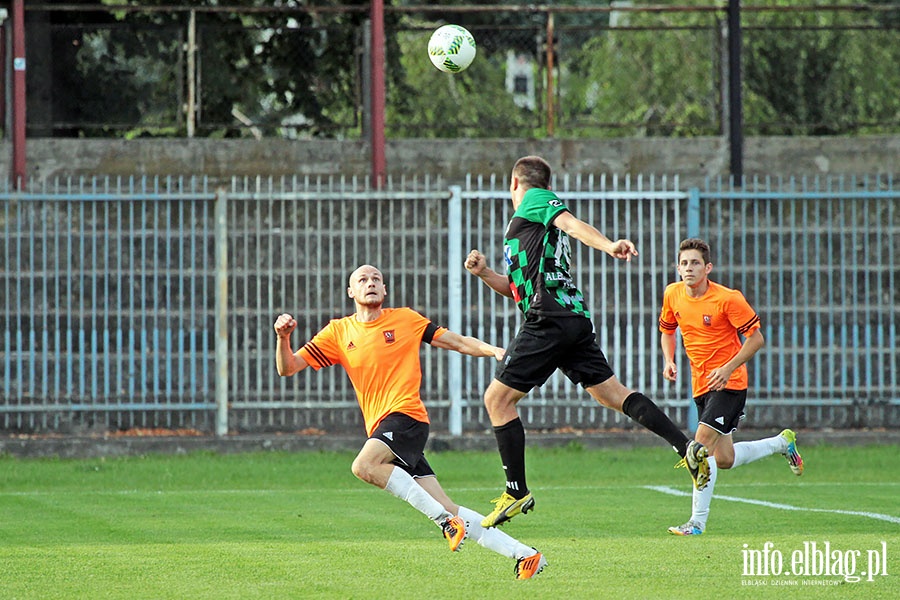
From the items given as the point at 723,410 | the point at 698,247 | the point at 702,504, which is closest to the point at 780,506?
the point at 723,410

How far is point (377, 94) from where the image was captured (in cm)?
1666

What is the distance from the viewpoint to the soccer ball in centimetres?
1106

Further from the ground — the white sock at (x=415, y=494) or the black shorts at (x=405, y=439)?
the black shorts at (x=405, y=439)

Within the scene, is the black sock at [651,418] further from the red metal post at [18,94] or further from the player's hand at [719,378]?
the red metal post at [18,94]

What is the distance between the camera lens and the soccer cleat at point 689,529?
28.9 feet

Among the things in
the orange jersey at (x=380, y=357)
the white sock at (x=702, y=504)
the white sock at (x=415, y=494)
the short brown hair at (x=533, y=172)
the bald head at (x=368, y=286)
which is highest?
the short brown hair at (x=533, y=172)

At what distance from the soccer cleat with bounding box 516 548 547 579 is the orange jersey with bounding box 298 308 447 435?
131 centimetres

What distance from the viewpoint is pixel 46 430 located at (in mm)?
15344

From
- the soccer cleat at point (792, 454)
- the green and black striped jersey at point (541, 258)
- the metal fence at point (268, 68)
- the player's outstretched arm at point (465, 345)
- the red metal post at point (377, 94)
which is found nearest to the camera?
the player's outstretched arm at point (465, 345)

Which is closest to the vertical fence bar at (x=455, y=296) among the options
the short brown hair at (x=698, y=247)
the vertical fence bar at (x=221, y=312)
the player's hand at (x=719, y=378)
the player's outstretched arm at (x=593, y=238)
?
the vertical fence bar at (x=221, y=312)

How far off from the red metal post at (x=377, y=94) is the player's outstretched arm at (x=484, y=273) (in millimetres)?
7837

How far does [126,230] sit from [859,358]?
8102mm

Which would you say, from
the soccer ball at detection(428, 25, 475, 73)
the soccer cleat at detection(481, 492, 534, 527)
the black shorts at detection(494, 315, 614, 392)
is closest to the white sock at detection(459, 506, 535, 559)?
the soccer cleat at detection(481, 492, 534, 527)

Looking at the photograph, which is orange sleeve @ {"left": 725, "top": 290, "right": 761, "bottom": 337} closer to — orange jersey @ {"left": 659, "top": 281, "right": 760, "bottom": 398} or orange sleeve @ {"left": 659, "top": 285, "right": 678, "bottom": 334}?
orange jersey @ {"left": 659, "top": 281, "right": 760, "bottom": 398}
